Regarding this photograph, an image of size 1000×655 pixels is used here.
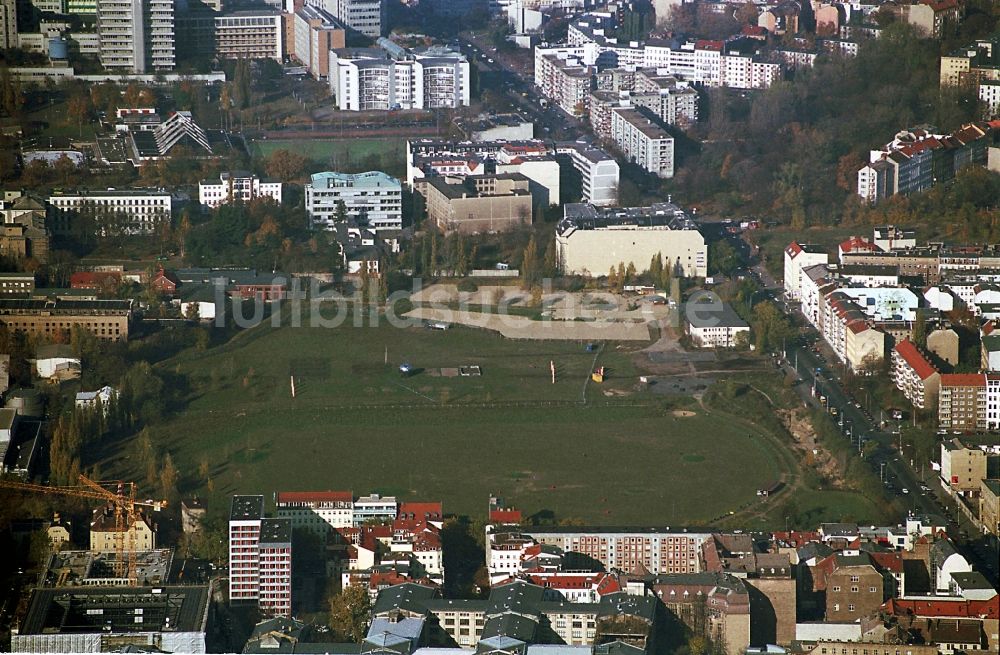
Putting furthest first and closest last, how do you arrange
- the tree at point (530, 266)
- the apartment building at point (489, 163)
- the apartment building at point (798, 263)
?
the apartment building at point (489, 163) < the tree at point (530, 266) < the apartment building at point (798, 263)

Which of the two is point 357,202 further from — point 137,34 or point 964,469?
point 964,469

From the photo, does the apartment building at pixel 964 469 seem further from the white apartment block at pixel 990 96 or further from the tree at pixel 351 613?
the white apartment block at pixel 990 96

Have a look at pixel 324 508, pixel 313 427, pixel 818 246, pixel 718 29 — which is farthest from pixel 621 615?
pixel 718 29

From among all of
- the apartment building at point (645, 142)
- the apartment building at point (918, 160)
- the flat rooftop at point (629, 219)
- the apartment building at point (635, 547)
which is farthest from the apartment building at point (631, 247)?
the apartment building at point (635, 547)

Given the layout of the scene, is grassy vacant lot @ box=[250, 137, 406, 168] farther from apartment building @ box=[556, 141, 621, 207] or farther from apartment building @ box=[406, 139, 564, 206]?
apartment building @ box=[556, 141, 621, 207]

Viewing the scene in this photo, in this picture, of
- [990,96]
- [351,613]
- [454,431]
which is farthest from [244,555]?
[990,96]
